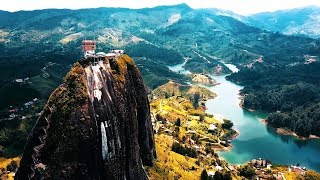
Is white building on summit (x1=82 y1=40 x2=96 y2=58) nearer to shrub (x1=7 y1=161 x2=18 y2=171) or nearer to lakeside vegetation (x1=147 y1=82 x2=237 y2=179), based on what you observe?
lakeside vegetation (x1=147 y1=82 x2=237 y2=179)

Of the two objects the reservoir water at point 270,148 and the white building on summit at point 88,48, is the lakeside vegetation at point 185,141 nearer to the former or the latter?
the reservoir water at point 270,148

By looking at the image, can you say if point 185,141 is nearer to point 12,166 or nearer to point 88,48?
point 12,166

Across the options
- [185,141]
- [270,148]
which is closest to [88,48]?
[185,141]

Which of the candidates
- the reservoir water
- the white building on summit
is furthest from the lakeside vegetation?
the white building on summit

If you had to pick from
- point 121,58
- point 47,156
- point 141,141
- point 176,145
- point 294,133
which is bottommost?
point 294,133

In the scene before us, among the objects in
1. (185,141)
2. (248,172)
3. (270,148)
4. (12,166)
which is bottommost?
(270,148)

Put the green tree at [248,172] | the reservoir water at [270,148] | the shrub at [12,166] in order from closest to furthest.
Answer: the shrub at [12,166] → the green tree at [248,172] → the reservoir water at [270,148]

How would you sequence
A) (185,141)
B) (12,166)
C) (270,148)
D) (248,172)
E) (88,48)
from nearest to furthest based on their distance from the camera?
1. (88,48)
2. (12,166)
3. (248,172)
4. (185,141)
5. (270,148)

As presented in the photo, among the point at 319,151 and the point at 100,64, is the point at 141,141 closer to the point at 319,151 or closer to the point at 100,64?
the point at 100,64

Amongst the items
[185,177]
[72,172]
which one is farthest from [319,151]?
[72,172]

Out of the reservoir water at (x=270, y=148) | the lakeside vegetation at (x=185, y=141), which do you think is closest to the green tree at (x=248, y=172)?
the lakeside vegetation at (x=185, y=141)

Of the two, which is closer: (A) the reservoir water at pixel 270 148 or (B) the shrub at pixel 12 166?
(B) the shrub at pixel 12 166
